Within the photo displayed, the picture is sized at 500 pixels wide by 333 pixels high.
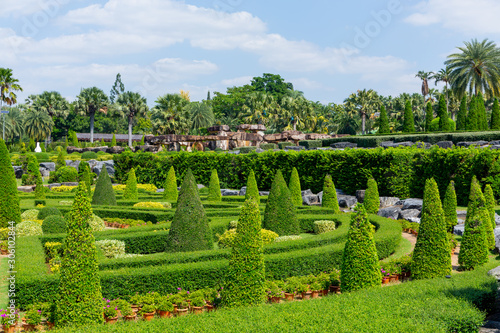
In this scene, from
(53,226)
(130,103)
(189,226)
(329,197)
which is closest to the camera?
(189,226)

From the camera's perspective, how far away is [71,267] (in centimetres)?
702

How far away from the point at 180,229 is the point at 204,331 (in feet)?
18.7

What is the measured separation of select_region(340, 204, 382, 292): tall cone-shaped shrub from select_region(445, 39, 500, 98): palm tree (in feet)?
168

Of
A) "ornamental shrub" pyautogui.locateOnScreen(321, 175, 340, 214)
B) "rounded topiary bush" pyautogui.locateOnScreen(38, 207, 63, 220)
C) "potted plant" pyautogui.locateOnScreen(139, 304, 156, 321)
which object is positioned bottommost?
"potted plant" pyautogui.locateOnScreen(139, 304, 156, 321)

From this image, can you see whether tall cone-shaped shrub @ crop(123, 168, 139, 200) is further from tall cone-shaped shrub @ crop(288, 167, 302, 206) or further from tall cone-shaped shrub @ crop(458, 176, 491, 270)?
tall cone-shaped shrub @ crop(458, 176, 491, 270)

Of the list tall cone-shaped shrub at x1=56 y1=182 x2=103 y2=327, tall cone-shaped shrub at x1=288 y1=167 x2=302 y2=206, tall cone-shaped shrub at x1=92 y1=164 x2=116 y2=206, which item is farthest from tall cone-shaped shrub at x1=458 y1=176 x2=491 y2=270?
tall cone-shaped shrub at x1=92 y1=164 x2=116 y2=206

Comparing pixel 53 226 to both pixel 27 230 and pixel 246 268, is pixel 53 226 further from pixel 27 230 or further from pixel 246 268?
pixel 246 268

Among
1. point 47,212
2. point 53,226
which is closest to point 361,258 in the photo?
point 53,226

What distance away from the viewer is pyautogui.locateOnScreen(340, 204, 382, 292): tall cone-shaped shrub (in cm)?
864

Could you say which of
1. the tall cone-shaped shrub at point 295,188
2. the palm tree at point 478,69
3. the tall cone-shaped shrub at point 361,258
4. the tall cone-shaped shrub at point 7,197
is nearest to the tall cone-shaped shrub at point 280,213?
the tall cone-shaped shrub at point 361,258

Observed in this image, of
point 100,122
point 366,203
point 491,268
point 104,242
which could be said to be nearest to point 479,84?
point 366,203

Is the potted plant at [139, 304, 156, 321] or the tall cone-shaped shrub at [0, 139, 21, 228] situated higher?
the tall cone-shaped shrub at [0, 139, 21, 228]

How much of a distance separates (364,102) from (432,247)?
62.2 meters

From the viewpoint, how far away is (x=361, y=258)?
28.3 feet
